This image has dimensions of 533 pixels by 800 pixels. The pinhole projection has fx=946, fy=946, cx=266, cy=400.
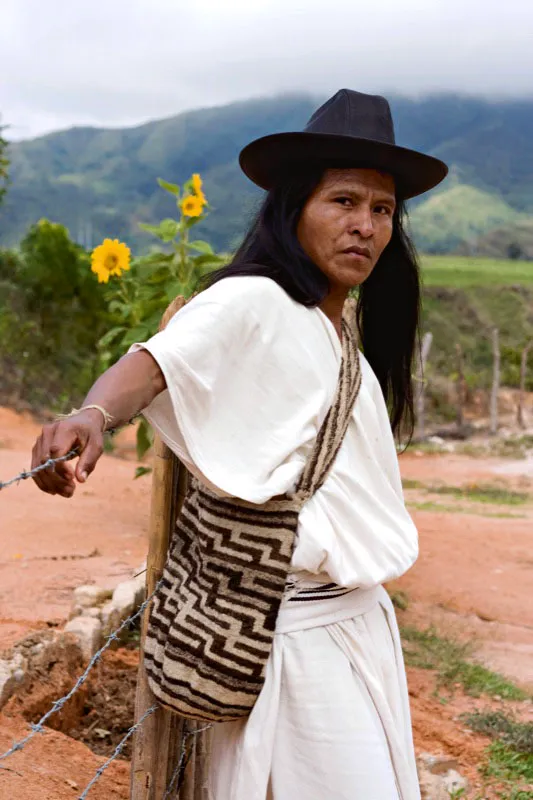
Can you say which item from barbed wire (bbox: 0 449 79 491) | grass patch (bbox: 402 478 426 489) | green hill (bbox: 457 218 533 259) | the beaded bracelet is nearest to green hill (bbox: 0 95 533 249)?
green hill (bbox: 457 218 533 259)

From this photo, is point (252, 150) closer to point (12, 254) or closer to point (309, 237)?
point (309, 237)

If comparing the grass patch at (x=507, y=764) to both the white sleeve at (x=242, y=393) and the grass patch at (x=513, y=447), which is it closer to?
the white sleeve at (x=242, y=393)

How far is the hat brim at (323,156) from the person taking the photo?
71.3 inches

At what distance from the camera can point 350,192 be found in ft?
6.01

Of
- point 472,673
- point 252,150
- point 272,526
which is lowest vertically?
point 472,673

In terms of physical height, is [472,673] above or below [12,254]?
below

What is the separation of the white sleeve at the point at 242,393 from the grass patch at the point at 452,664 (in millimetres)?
3039

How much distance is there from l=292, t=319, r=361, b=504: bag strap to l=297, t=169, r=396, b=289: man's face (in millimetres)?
165

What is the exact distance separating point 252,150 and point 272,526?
733 millimetres

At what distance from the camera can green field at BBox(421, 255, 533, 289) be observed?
102 ft

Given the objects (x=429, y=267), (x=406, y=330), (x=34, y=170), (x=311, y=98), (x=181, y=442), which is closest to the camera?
(x=181, y=442)

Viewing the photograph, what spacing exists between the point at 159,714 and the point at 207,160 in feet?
405

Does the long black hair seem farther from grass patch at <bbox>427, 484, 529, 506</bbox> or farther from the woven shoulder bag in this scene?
grass patch at <bbox>427, 484, 529, 506</bbox>

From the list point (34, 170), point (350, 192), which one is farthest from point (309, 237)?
point (34, 170)
